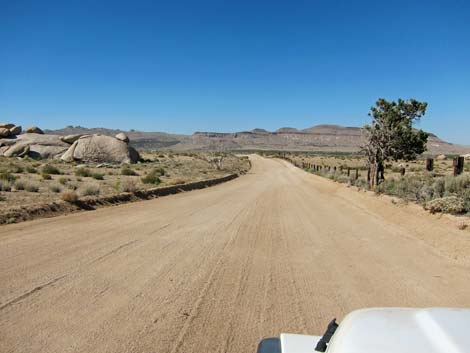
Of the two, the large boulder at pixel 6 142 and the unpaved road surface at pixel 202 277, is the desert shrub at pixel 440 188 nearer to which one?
the unpaved road surface at pixel 202 277

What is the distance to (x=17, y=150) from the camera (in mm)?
46125

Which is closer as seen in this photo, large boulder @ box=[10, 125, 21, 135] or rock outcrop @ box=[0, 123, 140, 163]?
rock outcrop @ box=[0, 123, 140, 163]

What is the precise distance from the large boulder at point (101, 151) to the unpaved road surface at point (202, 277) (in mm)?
34287

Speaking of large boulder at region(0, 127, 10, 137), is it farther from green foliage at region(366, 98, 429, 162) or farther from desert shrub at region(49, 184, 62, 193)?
green foliage at region(366, 98, 429, 162)

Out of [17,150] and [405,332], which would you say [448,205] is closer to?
[405,332]

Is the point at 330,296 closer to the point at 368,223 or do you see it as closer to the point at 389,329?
the point at 389,329

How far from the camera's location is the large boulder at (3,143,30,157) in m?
45.5

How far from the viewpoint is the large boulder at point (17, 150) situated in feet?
149

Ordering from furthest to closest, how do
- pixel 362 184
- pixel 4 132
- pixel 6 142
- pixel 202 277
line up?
pixel 4 132, pixel 6 142, pixel 362 184, pixel 202 277

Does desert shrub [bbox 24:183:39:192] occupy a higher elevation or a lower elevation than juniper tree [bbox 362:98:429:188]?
lower

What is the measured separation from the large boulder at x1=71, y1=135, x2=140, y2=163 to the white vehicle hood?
44718mm

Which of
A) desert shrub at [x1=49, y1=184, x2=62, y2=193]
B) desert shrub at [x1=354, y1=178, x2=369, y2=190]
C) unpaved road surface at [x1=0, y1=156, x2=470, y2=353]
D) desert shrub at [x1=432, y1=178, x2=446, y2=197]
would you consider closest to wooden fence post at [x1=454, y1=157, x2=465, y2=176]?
desert shrub at [x1=432, y1=178, x2=446, y2=197]

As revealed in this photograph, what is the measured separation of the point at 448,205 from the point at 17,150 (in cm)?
4755

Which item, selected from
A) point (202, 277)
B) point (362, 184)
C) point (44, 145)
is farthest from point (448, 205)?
point (44, 145)
